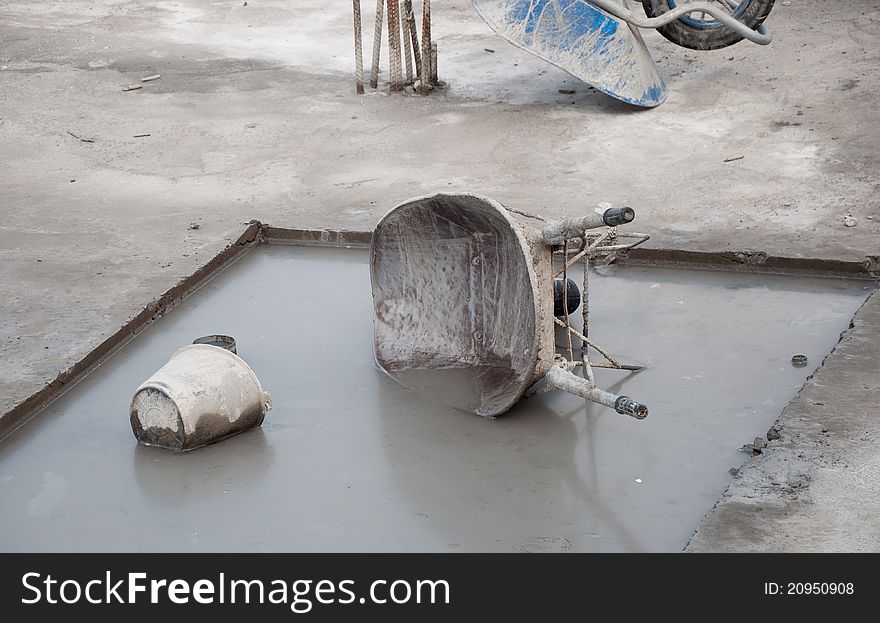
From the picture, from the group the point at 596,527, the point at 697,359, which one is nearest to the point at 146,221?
the point at 697,359

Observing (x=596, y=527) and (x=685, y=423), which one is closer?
(x=596, y=527)

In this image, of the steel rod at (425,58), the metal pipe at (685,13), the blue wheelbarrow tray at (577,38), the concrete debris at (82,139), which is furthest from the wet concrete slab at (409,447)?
the steel rod at (425,58)

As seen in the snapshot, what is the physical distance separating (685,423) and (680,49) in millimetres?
7839

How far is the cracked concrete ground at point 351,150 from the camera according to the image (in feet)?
26.2

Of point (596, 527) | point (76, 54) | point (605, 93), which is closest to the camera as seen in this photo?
point (596, 527)

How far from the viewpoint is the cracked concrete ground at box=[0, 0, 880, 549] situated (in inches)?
314

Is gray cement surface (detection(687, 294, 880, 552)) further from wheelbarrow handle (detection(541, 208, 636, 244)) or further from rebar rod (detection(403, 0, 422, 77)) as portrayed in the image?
rebar rod (detection(403, 0, 422, 77))

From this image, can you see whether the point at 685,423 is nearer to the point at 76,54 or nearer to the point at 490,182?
the point at 490,182

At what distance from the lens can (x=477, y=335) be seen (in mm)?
6461

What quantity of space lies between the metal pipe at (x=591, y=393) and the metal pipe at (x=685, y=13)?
5448mm

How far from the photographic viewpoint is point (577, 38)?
10.8 m

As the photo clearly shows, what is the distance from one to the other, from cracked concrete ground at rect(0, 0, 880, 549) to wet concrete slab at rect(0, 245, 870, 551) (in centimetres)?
50

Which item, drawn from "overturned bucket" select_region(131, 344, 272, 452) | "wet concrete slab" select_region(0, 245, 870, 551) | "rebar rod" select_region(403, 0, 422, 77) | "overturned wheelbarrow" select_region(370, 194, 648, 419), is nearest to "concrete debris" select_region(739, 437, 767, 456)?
"wet concrete slab" select_region(0, 245, 870, 551)

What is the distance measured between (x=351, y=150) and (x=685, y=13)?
3.30m
